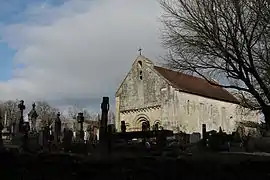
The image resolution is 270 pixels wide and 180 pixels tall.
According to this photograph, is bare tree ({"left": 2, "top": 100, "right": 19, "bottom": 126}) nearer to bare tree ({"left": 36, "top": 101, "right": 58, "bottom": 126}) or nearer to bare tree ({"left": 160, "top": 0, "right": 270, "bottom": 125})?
bare tree ({"left": 36, "top": 101, "right": 58, "bottom": 126})

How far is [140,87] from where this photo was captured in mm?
54625

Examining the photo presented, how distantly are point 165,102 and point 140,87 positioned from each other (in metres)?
4.83

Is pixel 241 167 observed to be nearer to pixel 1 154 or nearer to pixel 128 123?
pixel 1 154

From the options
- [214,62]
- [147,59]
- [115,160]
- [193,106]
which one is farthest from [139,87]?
[115,160]

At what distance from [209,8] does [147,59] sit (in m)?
35.1

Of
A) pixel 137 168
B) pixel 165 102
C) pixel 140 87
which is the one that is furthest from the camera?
pixel 140 87

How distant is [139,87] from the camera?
5475 centimetres

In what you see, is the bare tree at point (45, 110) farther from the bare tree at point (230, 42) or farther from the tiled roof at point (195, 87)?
the bare tree at point (230, 42)

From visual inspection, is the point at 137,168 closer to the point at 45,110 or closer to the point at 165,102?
the point at 165,102

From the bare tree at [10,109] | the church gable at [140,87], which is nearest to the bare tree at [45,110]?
the bare tree at [10,109]

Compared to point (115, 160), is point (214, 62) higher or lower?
higher

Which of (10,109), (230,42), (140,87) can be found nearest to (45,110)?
(10,109)

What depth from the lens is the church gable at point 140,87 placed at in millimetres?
52750

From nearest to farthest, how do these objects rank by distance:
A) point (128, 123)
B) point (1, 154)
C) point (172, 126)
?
point (1, 154) < point (172, 126) < point (128, 123)
